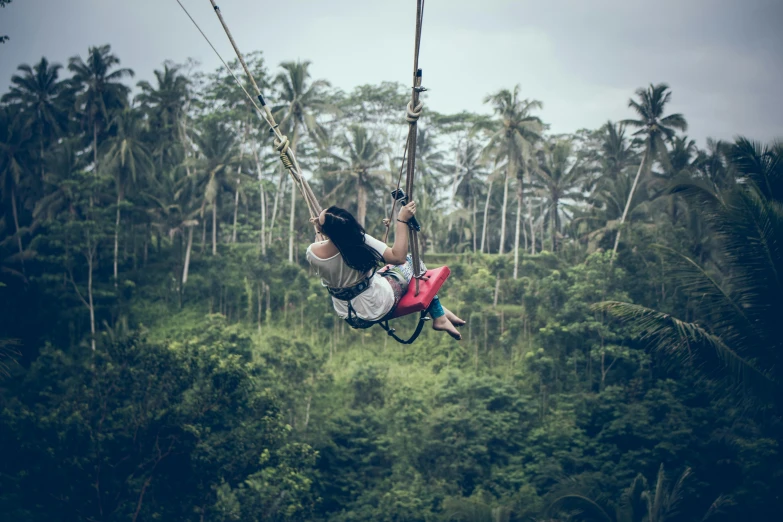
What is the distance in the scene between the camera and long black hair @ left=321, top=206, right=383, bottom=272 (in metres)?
3.70

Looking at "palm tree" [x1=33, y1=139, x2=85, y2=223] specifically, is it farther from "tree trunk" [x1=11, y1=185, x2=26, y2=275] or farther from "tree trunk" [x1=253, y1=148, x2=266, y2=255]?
"tree trunk" [x1=253, y1=148, x2=266, y2=255]

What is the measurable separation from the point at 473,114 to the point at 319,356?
16.9 metres

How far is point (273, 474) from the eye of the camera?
44.8 ft

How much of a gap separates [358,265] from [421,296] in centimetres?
59

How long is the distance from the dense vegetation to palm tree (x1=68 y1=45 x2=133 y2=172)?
0.08 m

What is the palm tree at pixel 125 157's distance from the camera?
24391mm

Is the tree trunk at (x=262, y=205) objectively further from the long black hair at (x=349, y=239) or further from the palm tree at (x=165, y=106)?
the long black hair at (x=349, y=239)

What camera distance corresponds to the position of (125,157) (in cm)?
2455

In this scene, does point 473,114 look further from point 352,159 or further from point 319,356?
point 319,356

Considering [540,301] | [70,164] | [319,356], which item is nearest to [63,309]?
[70,164]

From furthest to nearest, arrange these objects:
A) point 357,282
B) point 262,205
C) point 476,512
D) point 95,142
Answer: point 262,205, point 95,142, point 476,512, point 357,282

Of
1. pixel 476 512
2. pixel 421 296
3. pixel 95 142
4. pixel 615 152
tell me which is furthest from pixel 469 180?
pixel 421 296

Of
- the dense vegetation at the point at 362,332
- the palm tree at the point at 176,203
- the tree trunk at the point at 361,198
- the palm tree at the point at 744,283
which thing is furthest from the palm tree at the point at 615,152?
the palm tree at the point at 744,283

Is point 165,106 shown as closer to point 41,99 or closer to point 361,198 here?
point 41,99
